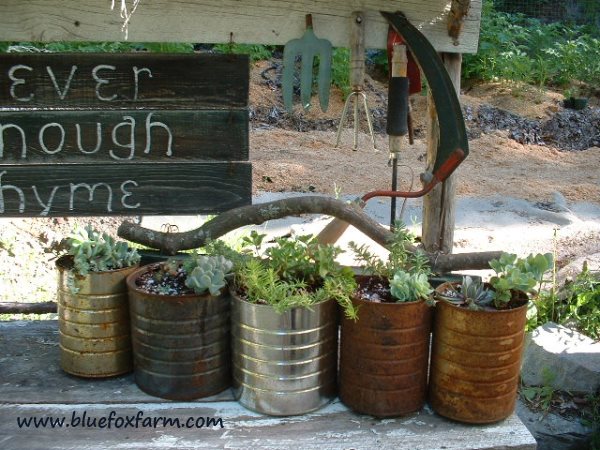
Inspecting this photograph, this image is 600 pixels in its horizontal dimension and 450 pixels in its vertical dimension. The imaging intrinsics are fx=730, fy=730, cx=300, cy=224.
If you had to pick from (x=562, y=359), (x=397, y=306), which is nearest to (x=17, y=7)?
(x=397, y=306)

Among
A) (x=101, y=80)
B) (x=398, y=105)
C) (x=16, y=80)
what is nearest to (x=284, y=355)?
(x=398, y=105)

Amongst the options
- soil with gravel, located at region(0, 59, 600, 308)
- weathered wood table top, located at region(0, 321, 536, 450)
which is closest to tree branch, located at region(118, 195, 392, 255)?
weathered wood table top, located at region(0, 321, 536, 450)

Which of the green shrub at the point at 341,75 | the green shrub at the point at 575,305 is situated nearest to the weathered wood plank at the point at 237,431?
the green shrub at the point at 575,305

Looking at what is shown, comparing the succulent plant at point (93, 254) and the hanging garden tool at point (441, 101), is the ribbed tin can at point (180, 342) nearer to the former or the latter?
the succulent plant at point (93, 254)

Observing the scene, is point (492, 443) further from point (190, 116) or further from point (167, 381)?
point (190, 116)

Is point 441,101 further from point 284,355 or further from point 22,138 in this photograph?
point 22,138

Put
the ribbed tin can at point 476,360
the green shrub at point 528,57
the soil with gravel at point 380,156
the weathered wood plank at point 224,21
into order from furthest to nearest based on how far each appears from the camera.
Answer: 1. the green shrub at point 528,57
2. the soil with gravel at point 380,156
3. the weathered wood plank at point 224,21
4. the ribbed tin can at point 476,360

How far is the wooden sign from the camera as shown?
2004mm

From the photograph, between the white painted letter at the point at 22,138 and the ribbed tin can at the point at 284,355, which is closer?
the ribbed tin can at the point at 284,355

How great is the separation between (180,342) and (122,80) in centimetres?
74

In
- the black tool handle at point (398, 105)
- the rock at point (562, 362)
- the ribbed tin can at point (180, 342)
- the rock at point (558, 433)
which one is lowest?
the rock at point (558, 433)

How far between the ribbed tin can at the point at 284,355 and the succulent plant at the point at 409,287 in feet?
0.52

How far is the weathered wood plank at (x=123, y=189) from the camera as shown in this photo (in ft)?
6.76

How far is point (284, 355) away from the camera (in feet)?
5.76
